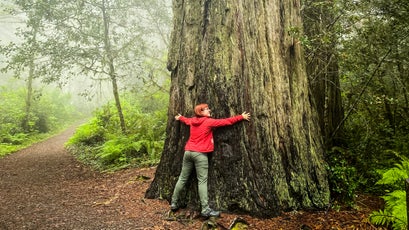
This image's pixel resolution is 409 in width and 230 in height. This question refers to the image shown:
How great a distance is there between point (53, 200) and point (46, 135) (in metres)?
13.8

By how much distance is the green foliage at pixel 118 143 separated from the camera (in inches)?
364

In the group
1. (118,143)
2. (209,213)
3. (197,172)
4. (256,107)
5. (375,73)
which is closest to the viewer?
(209,213)

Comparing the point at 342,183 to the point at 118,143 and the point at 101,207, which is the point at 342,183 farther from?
the point at 118,143

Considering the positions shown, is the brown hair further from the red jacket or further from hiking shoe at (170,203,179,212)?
hiking shoe at (170,203,179,212)

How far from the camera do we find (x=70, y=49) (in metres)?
11.6

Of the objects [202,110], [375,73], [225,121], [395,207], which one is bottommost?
[395,207]

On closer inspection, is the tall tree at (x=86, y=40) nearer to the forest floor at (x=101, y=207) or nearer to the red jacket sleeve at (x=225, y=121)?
the forest floor at (x=101, y=207)

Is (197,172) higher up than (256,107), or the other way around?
(256,107)

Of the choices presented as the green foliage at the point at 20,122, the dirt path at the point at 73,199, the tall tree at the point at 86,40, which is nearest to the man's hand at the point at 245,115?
the dirt path at the point at 73,199

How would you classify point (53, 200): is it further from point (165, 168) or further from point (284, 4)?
point (284, 4)

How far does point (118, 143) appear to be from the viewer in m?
10.2

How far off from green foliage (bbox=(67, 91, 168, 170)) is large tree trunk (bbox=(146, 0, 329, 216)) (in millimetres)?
4208

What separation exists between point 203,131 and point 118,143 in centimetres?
614

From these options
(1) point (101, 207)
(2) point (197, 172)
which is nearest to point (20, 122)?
(1) point (101, 207)
